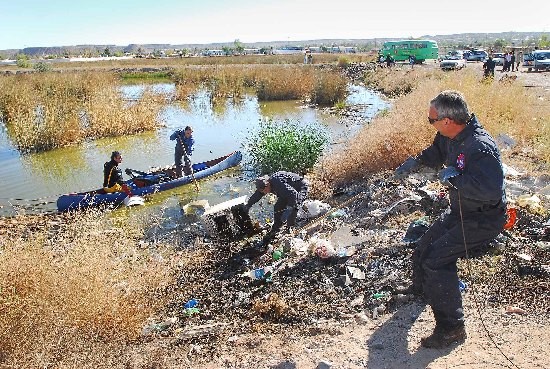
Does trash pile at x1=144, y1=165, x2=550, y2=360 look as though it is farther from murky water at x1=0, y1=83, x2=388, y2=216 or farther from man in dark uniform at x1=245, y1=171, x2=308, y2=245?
murky water at x1=0, y1=83, x2=388, y2=216

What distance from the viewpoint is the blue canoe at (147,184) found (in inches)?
392

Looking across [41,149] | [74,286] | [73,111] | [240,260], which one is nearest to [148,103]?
[73,111]

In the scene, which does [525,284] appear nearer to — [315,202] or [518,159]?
[315,202]

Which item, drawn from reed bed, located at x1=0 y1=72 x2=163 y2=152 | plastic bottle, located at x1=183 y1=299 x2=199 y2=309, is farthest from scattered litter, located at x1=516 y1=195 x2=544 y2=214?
reed bed, located at x1=0 y1=72 x2=163 y2=152

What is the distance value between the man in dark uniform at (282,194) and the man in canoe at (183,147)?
14.3 ft

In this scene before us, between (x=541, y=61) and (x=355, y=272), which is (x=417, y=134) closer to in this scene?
(x=355, y=272)

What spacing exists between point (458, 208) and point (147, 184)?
9043mm

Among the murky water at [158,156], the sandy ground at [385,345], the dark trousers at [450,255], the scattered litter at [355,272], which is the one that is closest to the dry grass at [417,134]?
the murky water at [158,156]

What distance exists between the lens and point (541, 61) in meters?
28.8

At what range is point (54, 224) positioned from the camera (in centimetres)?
914

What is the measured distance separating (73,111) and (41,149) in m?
2.57

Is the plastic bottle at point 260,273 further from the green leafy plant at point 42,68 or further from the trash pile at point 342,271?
the green leafy plant at point 42,68

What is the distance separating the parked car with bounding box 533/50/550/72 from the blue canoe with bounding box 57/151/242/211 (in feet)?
79.6

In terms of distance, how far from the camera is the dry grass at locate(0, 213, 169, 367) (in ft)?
13.1
